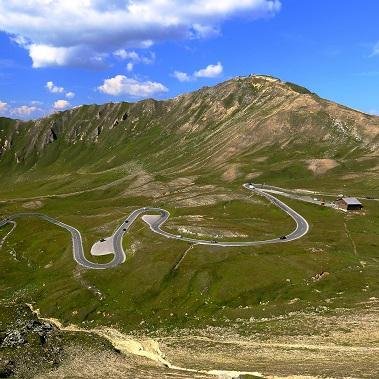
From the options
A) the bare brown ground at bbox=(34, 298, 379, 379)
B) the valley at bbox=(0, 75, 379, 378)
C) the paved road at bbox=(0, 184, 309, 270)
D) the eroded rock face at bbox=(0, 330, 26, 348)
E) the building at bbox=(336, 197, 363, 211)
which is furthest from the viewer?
the building at bbox=(336, 197, 363, 211)

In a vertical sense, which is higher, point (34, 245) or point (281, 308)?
point (34, 245)

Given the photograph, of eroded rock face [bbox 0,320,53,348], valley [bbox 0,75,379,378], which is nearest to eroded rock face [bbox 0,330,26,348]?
eroded rock face [bbox 0,320,53,348]

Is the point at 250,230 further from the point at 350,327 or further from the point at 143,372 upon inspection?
the point at 143,372

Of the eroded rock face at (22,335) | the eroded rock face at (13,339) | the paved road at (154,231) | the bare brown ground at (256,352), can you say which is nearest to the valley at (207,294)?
the bare brown ground at (256,352)

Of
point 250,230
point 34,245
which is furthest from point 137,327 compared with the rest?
point 34,245

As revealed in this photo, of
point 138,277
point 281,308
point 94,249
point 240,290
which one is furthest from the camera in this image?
point 94,249

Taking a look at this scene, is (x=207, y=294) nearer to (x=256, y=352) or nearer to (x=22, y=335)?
(x=256, y=352)

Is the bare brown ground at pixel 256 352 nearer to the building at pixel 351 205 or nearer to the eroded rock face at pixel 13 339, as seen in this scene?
the eroded rock face at pixel 13 339

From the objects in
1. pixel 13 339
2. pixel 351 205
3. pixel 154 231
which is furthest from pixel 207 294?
pixel 351 205

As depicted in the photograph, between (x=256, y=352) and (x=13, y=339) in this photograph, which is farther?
(x=13, y=339)

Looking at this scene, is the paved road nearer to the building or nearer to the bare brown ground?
the building

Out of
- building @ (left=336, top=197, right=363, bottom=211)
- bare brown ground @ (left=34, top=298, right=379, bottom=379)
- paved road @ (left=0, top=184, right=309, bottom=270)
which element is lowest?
bare brown ground @ (left=34, top=298, right=379, bottom=379)
